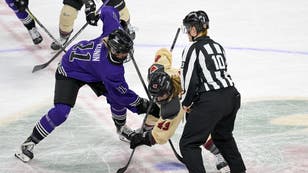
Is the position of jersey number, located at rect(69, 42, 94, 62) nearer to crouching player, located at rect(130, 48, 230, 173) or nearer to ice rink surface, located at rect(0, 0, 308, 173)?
crouching player, located at rect(130, 48, 230, 173)

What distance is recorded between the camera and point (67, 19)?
5.84m

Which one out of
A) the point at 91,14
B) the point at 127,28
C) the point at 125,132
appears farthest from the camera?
the point at 127,28

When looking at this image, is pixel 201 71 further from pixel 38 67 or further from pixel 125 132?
pixel 38 67

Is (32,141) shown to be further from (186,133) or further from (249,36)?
(249,36)

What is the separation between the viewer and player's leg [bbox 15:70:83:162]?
409cm

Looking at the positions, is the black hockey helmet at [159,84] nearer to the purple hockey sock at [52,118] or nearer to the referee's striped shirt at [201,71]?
the referee's striped shirt at [201,71]

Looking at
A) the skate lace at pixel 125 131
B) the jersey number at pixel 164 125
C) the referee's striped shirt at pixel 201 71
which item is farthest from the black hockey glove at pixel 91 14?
the referee's striped shirt at pixel 201 71

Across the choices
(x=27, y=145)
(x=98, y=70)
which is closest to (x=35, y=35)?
(x=27, y=145)

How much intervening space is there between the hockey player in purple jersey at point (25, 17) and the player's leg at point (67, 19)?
0.14 metres

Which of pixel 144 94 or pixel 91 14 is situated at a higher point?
pixel 91 14

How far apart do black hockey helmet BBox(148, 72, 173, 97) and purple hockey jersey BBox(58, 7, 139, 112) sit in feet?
0.96

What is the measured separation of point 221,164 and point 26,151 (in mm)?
1070

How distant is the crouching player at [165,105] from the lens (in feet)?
12.3

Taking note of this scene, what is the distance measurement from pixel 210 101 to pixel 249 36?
2.77 metres
